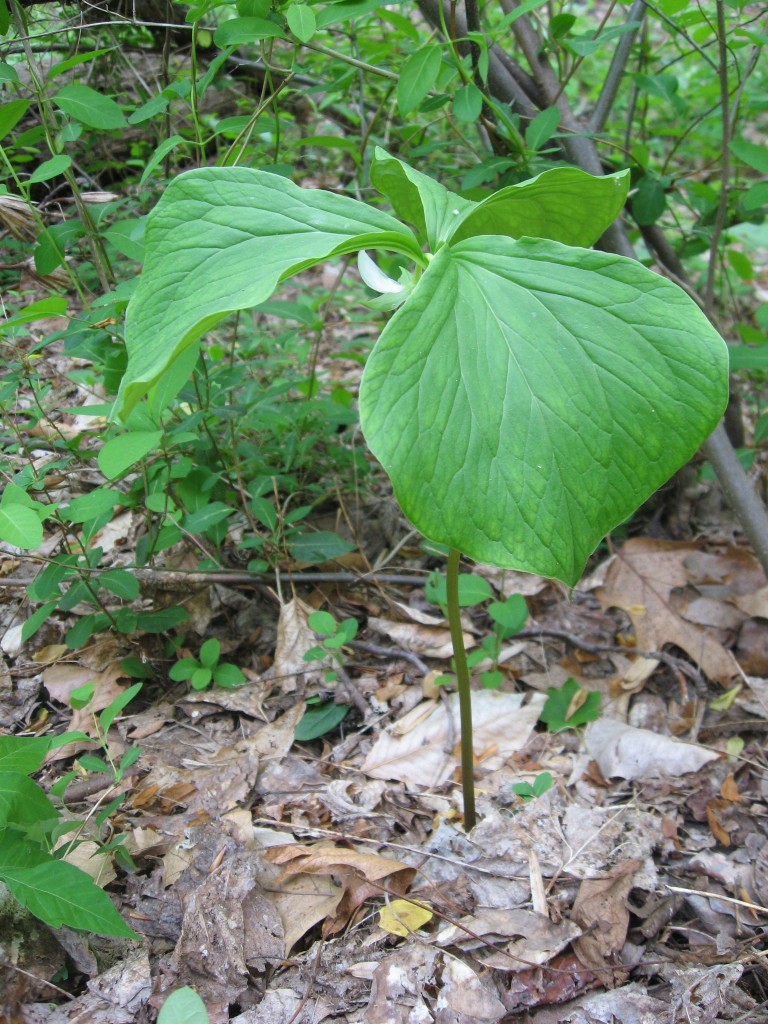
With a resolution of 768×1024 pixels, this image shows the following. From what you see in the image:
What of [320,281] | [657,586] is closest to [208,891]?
[657,586]

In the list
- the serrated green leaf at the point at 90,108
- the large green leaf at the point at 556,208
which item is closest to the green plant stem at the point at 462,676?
the large green leaf at the point at 556,208

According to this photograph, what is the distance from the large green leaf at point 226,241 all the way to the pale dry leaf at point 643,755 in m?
0.98

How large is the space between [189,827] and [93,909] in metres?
0.32

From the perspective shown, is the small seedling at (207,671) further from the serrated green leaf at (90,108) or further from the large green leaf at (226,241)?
the serrated green leaf at (90,108)

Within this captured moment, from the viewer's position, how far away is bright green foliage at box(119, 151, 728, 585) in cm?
Answer: 78

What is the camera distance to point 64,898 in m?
0.88

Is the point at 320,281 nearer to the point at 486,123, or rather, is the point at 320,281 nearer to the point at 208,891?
the point at 486,123

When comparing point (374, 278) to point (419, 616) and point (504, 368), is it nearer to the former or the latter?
point (504, 368)

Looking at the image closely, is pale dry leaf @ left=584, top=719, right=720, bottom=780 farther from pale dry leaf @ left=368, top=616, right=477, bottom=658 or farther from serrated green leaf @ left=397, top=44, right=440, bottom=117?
serrated green leaf @ left=397, top=44, right=440, bottom=117

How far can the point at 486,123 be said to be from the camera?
1473 millimetres

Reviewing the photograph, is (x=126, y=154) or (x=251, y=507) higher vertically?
(x=126, y=154)

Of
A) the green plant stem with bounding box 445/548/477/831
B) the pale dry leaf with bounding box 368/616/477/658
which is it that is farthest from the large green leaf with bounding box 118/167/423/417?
the pale dry leaf with bounding box 368/616/477/658

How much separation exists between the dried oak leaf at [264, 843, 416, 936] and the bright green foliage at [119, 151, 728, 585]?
585 millimetres

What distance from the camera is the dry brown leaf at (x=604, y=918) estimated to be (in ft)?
3.38
